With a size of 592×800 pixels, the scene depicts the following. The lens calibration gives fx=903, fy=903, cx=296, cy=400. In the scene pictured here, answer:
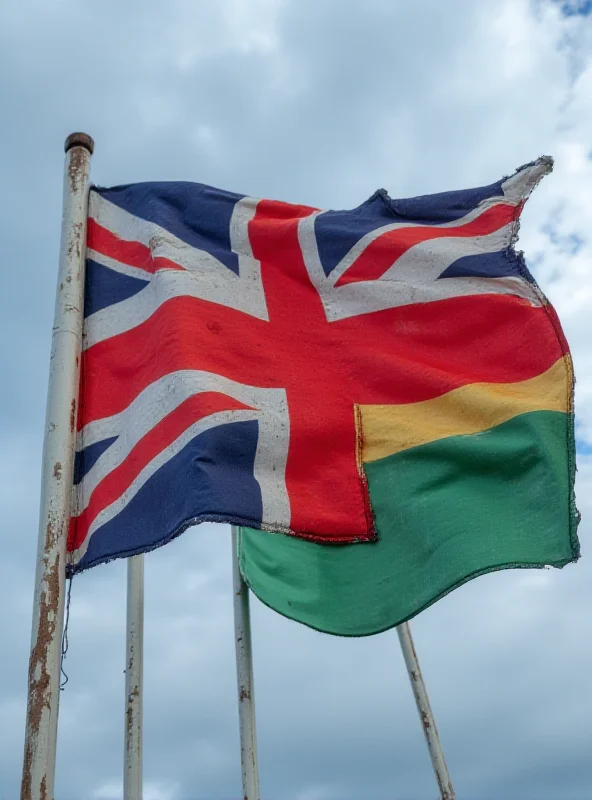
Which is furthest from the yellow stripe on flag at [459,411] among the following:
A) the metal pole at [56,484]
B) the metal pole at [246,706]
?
the metal pole at [56,484]

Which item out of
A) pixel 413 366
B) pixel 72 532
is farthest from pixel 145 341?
pixel 413 366

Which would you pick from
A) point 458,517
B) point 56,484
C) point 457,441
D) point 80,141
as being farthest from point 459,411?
point 80,141

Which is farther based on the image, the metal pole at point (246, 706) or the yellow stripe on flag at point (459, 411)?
the metal pole at point (246, 706)

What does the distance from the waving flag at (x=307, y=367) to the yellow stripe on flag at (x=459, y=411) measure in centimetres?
1

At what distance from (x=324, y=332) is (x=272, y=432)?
104 centimetres

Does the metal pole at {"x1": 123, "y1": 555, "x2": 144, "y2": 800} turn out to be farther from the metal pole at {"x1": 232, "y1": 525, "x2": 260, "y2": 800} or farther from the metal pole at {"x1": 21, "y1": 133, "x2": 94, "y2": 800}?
the metal pole at {"x1": 21, "y1": 133, "x2": 94, "y2": 800}

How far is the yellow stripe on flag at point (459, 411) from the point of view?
455 centimetres

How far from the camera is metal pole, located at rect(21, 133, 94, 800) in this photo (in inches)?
122

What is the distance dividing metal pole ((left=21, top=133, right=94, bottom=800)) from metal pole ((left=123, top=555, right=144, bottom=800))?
1053 mm

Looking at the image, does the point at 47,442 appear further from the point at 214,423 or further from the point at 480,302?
the point at 480,302

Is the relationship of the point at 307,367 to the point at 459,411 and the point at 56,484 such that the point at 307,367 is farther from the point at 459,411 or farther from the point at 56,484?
the point at 56,484

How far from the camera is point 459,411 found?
186 inches

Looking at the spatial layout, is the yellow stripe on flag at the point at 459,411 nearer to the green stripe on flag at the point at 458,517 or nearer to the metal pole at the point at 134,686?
the green stripe on flag at the point at 458,517

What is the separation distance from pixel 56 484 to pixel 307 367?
1663 millimetres
